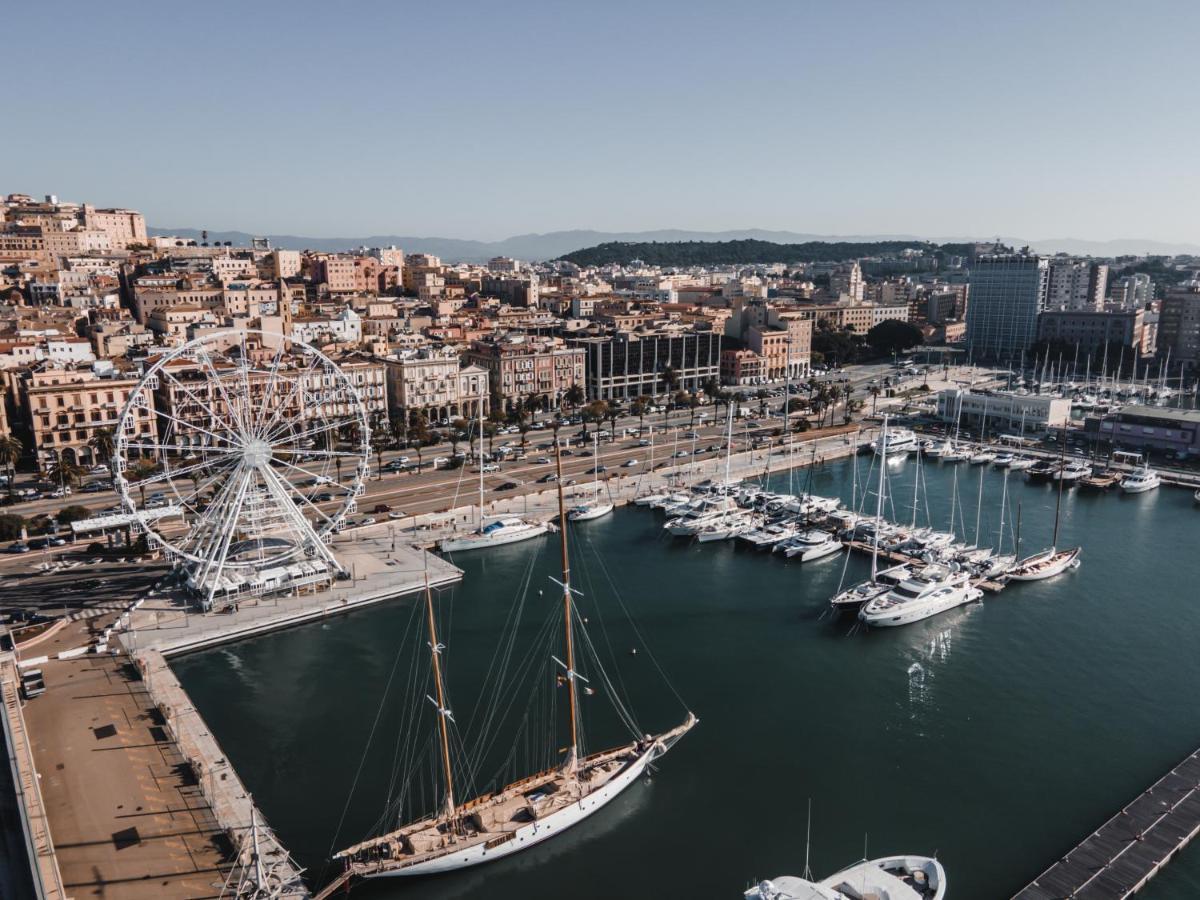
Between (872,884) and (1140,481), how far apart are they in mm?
51971

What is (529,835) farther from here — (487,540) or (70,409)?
(70,409)

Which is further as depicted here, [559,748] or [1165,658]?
[1165,658]

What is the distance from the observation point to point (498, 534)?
4828cm

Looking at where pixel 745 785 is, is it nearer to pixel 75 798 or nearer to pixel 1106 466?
pixel 75 798

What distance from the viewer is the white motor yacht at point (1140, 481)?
60.9m

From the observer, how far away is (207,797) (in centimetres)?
2448

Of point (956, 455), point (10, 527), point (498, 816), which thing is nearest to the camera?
point (498, 816)

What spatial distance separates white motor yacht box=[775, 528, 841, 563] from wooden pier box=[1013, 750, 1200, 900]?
2220cm

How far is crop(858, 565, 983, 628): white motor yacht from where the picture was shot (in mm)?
38656

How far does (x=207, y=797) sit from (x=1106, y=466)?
65.6m

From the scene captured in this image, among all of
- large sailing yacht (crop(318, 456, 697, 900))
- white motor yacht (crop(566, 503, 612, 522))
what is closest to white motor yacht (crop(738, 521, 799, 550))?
white motor yacht (crop(566, 503, 612, 522))

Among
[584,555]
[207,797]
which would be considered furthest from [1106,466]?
[207,797]

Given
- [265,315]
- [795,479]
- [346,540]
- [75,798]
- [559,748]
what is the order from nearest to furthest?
[75,798]
[559,748]
[346,540]
[795,479]
[265,315]

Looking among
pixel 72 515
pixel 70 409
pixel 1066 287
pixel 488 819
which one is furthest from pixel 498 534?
pixel 1066 287
